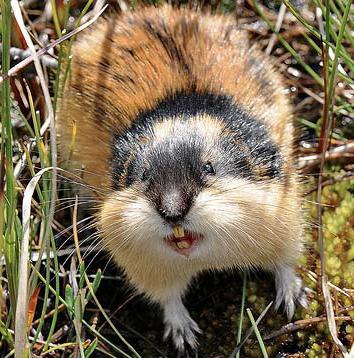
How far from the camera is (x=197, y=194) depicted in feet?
10.6

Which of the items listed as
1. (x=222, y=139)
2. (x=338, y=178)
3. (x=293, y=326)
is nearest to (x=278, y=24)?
(x=338, y=178)

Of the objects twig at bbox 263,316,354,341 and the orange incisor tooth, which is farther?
twig at bbox 263,316,354,341

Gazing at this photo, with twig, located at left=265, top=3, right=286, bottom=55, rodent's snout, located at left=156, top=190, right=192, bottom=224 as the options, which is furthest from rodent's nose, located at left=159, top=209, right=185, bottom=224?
twig, located at left=265, top=3, right=286, bottom=55

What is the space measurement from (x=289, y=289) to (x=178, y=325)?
684mm

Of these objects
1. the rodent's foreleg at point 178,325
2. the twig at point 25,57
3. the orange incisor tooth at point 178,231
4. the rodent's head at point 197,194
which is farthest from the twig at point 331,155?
the twig at point 25,57

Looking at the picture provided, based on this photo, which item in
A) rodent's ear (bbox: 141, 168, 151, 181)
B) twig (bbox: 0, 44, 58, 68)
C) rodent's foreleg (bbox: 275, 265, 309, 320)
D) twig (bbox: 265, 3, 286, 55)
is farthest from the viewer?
twig (bbox: 265, 3, 286, 55)

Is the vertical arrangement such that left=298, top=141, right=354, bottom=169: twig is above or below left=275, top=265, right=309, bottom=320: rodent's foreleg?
above

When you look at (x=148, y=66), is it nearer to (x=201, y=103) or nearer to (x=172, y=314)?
(x=201, y=103)

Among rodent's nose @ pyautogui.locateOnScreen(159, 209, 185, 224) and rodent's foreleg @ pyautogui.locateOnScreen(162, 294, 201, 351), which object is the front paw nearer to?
rodent's foreleg @ pyautogui.locateOnScreen(162, 294, 201, 351)

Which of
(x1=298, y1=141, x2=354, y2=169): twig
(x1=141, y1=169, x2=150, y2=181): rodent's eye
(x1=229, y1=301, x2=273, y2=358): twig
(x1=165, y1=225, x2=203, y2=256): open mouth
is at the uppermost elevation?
(x1=141, y1=169, x2=150, y2=181): rodent's eye

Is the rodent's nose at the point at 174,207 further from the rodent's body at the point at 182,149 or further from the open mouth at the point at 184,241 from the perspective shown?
the open mouth at the point at 184,241

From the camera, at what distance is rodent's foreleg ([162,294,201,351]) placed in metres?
4.11

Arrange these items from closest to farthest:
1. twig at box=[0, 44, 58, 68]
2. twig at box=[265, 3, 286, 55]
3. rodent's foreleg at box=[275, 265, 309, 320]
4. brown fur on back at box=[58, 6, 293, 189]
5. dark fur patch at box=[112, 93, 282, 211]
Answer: dark fur patch at box=[112, 93, 282, 211] → brown fur on back at box=[58, 6, 293, 189] → rodent's foreleg at box=[275, 265, 309, 320] → twig at box=[0, 44, 58, 68] → twig at box=[265, 3, 286, 55]

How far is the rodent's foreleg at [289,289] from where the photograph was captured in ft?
13.3
